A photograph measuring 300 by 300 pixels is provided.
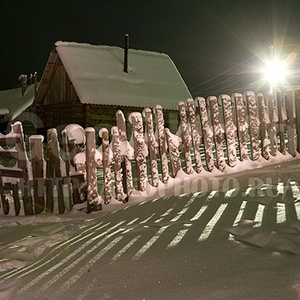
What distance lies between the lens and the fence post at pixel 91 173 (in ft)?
16.8

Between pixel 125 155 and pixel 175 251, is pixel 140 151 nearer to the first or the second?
pixel 125 155

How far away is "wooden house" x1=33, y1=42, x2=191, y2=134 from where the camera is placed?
17.4 meters

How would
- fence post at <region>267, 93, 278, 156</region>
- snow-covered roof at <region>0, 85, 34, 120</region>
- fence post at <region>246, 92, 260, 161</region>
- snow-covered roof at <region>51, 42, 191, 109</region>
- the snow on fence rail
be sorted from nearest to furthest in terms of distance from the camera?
the snow on fence rail, fence post at <region>246, 92, 260, 161</region>, fence post at <region>267, 93, 278, 156</region>, snow-covered roof at <region>51, 42, 191, 109</region>, snow-covered roof at <region>0, 85, 34, 120</region>

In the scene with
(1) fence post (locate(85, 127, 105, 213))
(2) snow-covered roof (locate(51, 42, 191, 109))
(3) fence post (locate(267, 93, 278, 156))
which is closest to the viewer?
(1) fence post (locate(85, 127, 105, 213))

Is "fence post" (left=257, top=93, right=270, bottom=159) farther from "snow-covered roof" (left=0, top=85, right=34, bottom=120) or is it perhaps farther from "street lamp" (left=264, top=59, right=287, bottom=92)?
"snow-covered roof" (left=0, top=85, right=34, bottom=120)

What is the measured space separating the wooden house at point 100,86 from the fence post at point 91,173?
11.8 metres

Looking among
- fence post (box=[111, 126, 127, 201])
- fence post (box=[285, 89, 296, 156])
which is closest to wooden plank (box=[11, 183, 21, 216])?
fence post (box=[111, 126, 127, 201])

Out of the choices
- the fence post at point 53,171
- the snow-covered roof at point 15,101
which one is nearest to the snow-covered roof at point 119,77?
the snow-covered roof at point 15,101

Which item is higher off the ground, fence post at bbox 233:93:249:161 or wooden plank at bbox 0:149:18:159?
fence post at bbox 233:93:249:161

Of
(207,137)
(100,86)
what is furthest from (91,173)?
(100,86)

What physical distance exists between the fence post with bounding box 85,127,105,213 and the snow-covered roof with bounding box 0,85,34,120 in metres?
22.0

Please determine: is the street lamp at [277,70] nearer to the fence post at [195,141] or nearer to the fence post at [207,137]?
the fence post at [207,137]

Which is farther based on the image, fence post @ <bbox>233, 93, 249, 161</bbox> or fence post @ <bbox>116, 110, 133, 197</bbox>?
fence post @ <bbox>233, 93, 249, 161</bbox>

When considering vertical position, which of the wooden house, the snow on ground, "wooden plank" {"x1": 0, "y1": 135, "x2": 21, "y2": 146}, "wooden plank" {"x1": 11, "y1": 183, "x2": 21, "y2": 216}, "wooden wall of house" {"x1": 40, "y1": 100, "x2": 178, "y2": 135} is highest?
the wooden house
